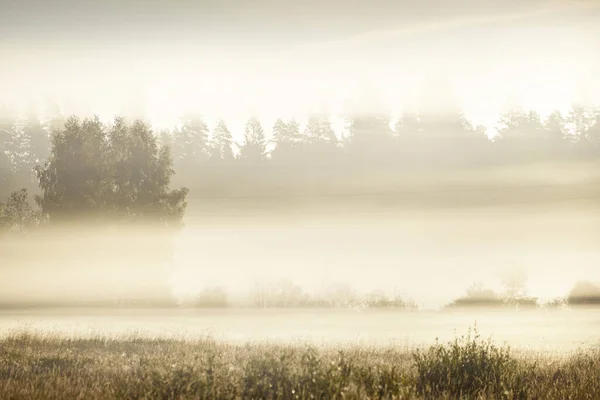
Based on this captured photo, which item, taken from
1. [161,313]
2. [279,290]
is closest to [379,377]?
[161,313]

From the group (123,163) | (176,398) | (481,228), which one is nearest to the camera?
(176,398)

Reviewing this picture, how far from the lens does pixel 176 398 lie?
9.27m

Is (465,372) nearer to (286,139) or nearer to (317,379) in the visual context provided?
(317,379)

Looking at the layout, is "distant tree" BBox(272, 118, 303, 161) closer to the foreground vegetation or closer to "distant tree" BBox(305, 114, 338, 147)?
"distant tree" BBox(305, 114, 338, 147)

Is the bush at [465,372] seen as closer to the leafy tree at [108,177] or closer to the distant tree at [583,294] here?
the leafy tree at [108,177]

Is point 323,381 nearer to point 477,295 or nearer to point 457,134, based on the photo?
point 477,295

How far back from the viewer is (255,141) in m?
72.7

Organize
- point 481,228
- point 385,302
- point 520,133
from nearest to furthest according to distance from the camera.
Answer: point 385,302 < point 520,133 < point 481,228

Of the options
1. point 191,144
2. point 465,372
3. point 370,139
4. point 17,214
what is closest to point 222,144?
point 191,144

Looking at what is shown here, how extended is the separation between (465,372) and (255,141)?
205 feet

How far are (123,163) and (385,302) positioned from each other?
82.6 ft

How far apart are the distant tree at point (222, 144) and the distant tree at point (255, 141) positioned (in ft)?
5.31

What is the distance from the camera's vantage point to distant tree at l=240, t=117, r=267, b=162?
7166cm

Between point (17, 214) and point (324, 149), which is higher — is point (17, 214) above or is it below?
below
